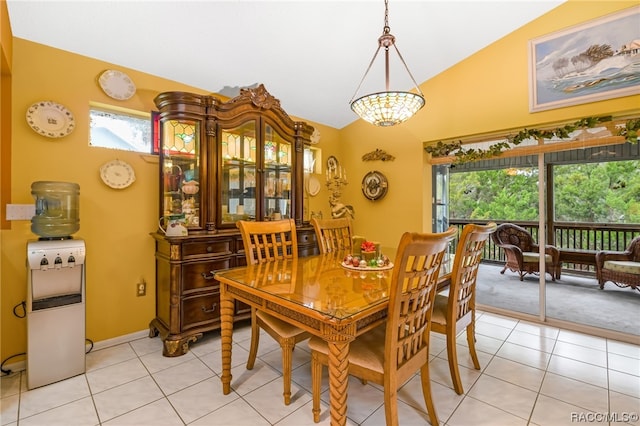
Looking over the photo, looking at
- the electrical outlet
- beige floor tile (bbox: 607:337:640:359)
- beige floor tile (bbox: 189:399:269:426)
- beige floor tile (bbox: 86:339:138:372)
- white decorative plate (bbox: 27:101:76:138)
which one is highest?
white decorative plate (bbox: 27:101:76:138)

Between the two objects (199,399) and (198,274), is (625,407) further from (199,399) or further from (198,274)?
(198,274)

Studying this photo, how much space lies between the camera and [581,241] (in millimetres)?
3082

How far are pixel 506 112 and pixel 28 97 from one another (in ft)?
13.7

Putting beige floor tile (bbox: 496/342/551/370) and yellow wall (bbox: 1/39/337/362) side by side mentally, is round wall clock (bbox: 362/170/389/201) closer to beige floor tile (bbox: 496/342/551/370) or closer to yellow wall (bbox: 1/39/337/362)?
beige floor tile (bbox: 496/342/551/370)

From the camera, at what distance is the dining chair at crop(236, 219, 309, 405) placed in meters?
1.74

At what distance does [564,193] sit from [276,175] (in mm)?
3066

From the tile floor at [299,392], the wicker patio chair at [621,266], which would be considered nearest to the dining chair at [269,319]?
the tile floor at [299,392]

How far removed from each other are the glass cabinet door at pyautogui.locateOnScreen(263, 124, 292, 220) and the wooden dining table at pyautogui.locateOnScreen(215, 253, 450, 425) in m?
1.14

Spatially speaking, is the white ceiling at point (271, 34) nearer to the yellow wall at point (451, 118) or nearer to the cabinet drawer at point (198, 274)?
the yellow wall at point (451, 118)

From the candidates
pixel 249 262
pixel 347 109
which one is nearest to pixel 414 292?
pixel 249 262

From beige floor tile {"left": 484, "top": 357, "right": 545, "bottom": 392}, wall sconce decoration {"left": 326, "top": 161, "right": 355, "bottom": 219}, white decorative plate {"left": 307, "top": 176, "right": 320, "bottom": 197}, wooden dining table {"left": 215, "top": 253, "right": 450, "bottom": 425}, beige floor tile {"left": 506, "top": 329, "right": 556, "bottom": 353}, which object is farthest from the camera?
white decorative plate {"left": 307, "top": 176, "right": 320, "bottom": 197}

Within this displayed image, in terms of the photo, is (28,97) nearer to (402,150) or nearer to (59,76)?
(59,76)

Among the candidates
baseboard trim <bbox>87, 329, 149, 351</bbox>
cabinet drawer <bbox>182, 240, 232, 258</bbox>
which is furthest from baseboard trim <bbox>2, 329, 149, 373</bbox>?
cabinet drawer <bbox>182, 240, 232, 258</bbox>

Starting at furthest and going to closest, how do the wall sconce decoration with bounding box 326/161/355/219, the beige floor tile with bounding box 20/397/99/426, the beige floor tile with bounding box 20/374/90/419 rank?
1. the wall sconce decoration with bounding box 326/161/355/219
2. the beige floor tile with bounding box 20/374/90/419
3. the beige floor tile with bounding box 20/397/99/426
